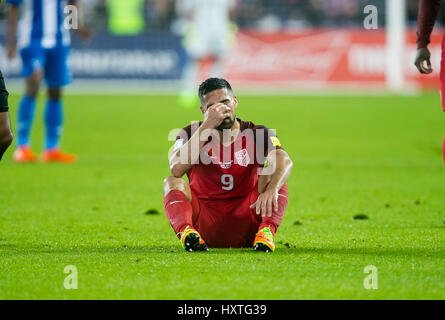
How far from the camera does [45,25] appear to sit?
10.6 meters

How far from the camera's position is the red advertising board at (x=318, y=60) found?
22656 millimetres

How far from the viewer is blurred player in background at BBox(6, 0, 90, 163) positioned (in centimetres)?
1056

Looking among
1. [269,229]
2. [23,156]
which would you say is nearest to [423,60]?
[269,229]

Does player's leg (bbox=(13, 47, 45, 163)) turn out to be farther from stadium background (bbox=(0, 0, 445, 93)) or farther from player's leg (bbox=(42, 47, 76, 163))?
stadium background (bbox=(0, 0, 445, 93))

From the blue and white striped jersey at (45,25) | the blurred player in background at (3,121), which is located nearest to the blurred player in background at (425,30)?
the blurred player in background at (3,121)

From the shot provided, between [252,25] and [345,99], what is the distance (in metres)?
4.85

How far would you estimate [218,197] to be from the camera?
520 centimetres

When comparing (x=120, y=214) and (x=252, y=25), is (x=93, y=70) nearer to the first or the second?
(x=252, y=25)

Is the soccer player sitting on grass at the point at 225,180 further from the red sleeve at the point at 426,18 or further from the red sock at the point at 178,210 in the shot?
the red sleeve at the point at 426,18

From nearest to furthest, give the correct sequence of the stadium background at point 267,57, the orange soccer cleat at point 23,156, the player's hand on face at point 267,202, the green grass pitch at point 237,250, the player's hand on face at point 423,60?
the green grass pitch at point 237,250 < the player's hand on face at point 267,202 < the player's hand on face at point 423,60 < the orange soccer cleat at point 23,156 < the stadium background at point 267,57

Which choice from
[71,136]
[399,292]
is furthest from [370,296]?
[71,136]

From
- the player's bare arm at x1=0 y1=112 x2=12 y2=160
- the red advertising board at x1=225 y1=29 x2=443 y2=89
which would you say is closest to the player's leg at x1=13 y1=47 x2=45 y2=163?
the player's bare arm at x1=0 y1=112 x2=12 y2=160

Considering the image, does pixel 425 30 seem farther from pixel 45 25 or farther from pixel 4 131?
pixel 45 25

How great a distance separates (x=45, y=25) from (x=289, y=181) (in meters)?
3.61
